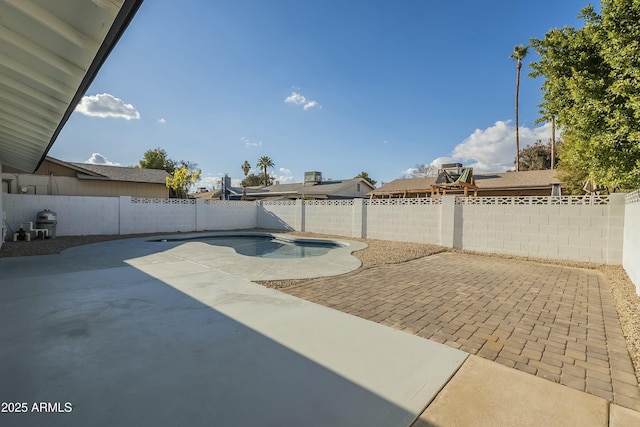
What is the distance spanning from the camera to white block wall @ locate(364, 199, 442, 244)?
35.2 feet

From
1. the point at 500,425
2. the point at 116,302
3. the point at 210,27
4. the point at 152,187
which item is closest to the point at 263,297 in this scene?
the point at 116,302

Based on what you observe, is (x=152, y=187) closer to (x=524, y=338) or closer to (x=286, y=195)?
(x=286, y=195)

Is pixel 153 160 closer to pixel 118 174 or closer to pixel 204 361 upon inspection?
pixel 118 174

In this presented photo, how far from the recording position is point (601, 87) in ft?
18.1

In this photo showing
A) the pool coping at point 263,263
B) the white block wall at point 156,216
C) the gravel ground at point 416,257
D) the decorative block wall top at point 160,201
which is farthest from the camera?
the decorative block wall top at point 160,201

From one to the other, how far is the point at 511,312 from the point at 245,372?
3911 millimetres

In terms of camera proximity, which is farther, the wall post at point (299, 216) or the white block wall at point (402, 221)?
the wall post at point (299, 216)

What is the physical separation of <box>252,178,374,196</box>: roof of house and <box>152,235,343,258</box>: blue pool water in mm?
13211

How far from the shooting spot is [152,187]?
2097 cm

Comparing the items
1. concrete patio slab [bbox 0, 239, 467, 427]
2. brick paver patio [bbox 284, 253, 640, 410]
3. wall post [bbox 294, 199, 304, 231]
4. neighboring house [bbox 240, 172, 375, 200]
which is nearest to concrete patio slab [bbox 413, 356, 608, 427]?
concrete patio slab [bbox 0, 239, 467, 427]

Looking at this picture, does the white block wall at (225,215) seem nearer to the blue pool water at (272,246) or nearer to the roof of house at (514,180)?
the blue pool water at (272,246)

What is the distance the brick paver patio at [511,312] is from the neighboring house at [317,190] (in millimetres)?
20542

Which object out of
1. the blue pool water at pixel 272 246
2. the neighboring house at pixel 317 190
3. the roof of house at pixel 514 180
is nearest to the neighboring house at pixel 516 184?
the roof of house at pixel 514 180

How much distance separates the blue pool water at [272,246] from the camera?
423 inches
